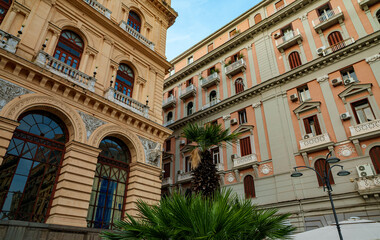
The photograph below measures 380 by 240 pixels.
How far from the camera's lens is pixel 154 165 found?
13227mm

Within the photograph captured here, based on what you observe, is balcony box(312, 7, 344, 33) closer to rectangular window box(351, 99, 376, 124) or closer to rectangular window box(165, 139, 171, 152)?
rectangular window box(351, 99, 376, 124)

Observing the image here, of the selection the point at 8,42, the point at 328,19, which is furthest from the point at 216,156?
the point at 8,42

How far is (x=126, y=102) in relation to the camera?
13.1 meters

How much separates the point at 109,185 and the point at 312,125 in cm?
1401

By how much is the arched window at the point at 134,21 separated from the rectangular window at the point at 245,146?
468 inches

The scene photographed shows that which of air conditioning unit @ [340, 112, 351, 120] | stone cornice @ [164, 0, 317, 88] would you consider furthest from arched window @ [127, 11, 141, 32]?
air conditioning unit @ [340, 112, 351, 120]

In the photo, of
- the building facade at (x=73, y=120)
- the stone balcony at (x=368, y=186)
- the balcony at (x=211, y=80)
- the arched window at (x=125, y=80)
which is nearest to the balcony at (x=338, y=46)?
the stone balcony at (x=368, y=186)

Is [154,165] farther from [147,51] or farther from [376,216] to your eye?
[376,216]

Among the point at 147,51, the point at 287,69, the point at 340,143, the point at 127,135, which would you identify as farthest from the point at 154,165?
the point at 287,69

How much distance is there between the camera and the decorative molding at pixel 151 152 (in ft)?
43.1

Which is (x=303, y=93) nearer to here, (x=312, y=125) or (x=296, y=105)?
(x=296, y=105)

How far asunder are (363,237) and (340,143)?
9.41 meters

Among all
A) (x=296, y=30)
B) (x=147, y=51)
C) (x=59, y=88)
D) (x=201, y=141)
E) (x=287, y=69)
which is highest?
(x=296, y=30)

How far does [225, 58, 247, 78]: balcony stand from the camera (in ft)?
74.0
